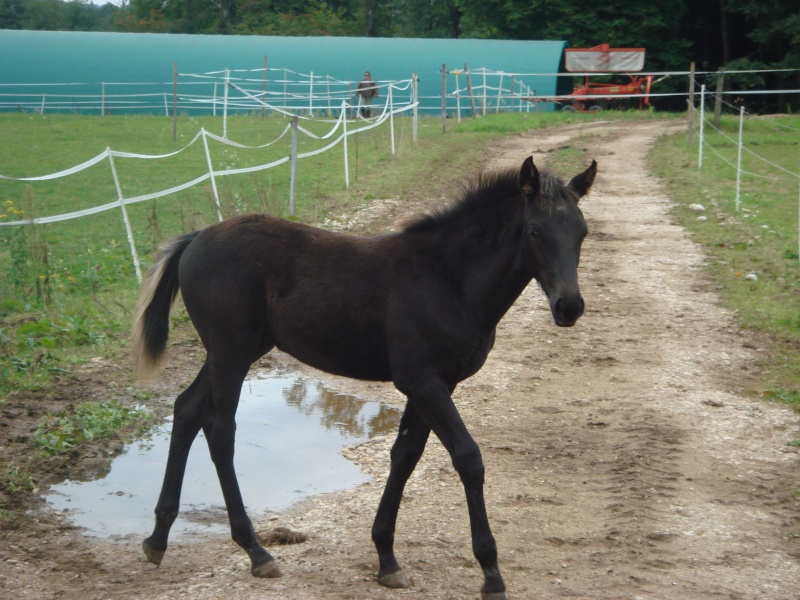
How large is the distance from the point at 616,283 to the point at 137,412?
6.14 m

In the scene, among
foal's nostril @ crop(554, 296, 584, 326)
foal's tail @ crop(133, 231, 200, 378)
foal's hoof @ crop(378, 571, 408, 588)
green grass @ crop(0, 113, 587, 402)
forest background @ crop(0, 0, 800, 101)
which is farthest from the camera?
forest background @ crop(0, 0, 800, 101)

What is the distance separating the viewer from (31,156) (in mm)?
21750

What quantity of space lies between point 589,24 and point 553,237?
41534mm

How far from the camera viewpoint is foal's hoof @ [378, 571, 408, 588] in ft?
13.6

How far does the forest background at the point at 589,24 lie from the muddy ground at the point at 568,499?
108 feet

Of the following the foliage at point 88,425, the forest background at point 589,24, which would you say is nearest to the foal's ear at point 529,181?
the foliage at point 88,425

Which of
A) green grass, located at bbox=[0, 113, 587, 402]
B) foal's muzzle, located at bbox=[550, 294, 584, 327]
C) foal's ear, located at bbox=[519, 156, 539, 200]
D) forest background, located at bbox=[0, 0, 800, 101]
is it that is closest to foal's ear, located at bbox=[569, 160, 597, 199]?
foal's ear, located at bbox=[519, 156, 539, 200]

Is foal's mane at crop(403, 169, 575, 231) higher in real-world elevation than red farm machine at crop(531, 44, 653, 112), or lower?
lower

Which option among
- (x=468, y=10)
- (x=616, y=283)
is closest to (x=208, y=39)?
(x=468, y=10)

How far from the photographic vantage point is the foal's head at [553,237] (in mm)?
3867

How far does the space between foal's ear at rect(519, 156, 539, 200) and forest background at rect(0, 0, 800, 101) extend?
36.4 metres

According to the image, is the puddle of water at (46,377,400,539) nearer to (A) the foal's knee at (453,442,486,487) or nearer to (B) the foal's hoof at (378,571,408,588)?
(B) the foal's hoof at (378,571,408,588)

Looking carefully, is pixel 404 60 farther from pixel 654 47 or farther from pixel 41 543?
pixel 41 543

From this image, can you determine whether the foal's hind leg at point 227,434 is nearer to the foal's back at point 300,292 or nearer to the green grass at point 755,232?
the foal's back at point 300,292
